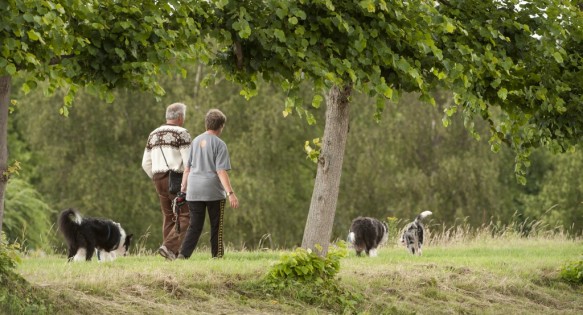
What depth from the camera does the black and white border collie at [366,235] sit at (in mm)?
16391

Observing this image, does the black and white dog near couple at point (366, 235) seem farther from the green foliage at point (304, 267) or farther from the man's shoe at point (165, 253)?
the green foliage at point (304, 267)

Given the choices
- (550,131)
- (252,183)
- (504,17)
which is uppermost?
(504,17)

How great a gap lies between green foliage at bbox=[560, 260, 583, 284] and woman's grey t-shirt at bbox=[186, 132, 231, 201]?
16.3ft

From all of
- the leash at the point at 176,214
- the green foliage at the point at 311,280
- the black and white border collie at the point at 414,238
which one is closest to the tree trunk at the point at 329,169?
the green foliage at the point at 311,280

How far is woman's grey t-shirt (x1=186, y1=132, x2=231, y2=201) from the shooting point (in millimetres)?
13523

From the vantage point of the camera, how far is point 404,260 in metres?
15.5

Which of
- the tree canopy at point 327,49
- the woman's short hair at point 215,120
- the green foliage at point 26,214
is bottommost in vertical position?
the green foliage at point 26,214

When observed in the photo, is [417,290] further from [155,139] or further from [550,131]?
[155,139]

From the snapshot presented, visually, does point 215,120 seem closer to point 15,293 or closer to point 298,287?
point 298,287

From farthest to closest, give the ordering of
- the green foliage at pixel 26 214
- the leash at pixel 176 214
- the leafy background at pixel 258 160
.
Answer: the leafy background at pixel 258 160
the green foliage at pixel 26 214
the leash at pixel 176 214

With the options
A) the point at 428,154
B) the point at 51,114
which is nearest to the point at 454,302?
the point at 51,114

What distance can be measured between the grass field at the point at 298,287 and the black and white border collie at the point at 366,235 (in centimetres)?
22

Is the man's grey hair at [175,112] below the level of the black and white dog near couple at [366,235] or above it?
above

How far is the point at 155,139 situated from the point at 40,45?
4.64 meters
